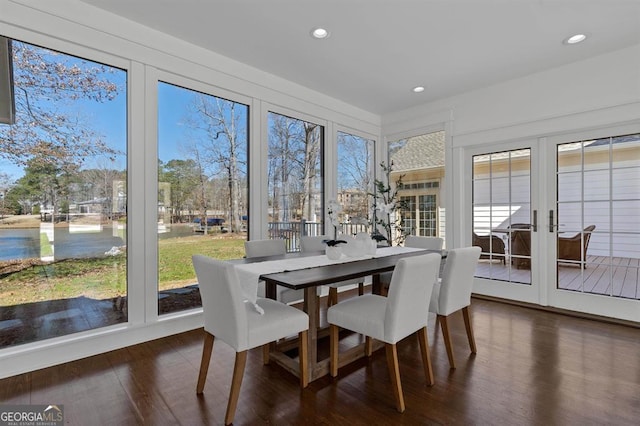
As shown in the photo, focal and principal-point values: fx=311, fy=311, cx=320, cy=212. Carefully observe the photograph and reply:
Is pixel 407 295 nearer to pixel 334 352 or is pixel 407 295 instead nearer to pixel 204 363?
pixel 334 352

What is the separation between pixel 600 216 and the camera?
3447 millimetres

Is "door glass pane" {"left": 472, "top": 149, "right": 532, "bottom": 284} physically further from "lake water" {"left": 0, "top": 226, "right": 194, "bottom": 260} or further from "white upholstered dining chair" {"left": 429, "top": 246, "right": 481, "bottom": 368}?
"lake water" {"left": 0, "top": 226, "right": 194, "bottom": 260}

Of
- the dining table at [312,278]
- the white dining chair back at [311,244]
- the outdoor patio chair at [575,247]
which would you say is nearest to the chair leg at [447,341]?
the dining table at [312,278]

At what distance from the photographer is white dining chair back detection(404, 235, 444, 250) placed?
11.4 feet

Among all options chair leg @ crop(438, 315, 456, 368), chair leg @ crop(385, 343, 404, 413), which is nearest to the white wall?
chair leg @ crop(438, 315, 456, 368)

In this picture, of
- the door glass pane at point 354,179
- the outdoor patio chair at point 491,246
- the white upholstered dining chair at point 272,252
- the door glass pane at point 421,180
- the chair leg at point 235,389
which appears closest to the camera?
the chair leg at point 235,389

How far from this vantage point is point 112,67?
271 cm

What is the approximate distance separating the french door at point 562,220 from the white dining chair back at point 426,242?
121 centimetres

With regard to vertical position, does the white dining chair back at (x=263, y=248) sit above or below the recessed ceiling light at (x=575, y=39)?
below

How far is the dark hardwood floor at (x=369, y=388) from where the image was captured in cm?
176

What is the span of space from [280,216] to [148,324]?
1.84m

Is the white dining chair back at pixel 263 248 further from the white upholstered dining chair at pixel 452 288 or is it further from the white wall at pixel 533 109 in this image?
the white wall at pixel 533 109

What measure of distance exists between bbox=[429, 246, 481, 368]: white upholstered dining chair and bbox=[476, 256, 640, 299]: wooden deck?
1.97 m

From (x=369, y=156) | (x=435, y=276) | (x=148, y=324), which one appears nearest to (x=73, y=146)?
(x=148, y=324)
